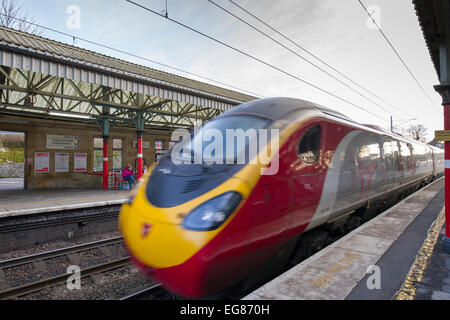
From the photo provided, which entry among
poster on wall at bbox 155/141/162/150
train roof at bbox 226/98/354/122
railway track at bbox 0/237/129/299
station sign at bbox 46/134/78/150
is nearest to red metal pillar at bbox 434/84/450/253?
train roof at bbox 226/98/354/122

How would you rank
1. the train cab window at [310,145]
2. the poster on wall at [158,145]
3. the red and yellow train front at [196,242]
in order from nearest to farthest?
the red and yellow train front at [196,242], the train cab window at [310,145], the poster on wall at [158,145]

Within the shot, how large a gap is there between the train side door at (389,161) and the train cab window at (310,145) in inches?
152

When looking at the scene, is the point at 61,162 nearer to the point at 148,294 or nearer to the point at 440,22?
the point at 148,294

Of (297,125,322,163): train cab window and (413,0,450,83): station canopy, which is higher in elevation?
(413,0,450,83): station canopy

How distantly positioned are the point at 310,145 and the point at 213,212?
180 centimetres

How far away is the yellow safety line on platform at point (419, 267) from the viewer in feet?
9.28

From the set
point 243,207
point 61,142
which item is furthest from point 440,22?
point 61,142

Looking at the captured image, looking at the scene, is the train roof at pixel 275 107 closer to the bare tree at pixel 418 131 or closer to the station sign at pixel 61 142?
the station sign at pixel 61 142

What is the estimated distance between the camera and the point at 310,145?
361cm

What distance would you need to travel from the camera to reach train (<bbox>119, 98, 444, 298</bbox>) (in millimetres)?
2477

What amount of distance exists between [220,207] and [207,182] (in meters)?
0.37

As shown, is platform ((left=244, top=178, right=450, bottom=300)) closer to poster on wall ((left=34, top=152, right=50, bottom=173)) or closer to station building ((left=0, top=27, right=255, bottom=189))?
station building ((left=0, top=27, right=255, bottom=189))

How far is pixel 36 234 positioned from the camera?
698 centimetres

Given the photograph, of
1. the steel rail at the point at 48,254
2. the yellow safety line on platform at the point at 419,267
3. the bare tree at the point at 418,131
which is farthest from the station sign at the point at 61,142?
the bare tree at the point at 418,131
